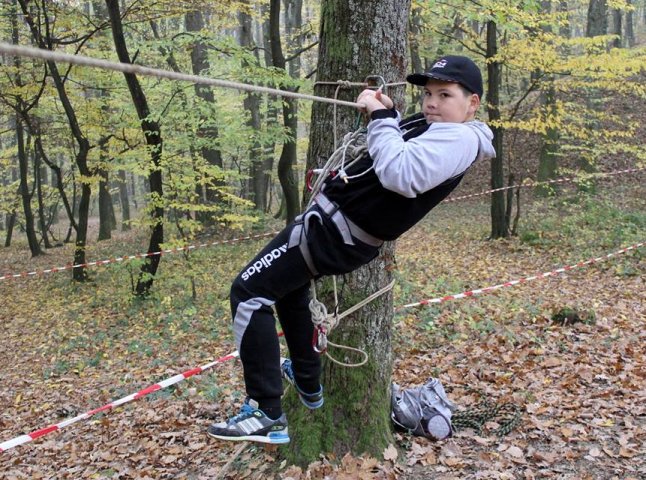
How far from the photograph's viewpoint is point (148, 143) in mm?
10805

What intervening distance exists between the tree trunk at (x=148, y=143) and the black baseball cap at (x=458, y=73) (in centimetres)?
811

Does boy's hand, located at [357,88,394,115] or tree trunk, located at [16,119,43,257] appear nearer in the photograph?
boy's hand, located at [357,88,394,115]

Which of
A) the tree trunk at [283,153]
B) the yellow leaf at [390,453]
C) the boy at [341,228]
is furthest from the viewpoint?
the tree trunk at [283,153]

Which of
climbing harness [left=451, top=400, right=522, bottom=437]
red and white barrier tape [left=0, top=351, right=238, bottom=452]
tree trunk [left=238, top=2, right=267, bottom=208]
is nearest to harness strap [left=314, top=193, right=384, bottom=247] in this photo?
climbing harness [left=451, top=400, right=522, bottom=437]

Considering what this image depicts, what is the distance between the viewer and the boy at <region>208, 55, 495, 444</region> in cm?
274

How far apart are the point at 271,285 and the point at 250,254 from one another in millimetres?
11571

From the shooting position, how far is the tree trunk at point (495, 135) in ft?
39.2

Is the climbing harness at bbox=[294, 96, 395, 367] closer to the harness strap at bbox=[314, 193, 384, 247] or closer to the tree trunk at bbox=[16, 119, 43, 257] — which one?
the harness strap at bbox=[314, 193, 384, 247]

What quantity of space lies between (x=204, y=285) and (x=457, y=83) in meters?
9.73

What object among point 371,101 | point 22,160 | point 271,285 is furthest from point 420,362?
point 22,160

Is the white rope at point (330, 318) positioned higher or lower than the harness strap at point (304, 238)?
lower

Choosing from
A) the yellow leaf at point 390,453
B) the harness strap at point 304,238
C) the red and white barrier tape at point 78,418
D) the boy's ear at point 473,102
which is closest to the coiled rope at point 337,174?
the harness strap at point 304,238

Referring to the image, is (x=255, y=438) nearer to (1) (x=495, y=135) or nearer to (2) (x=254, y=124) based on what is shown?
(1) (x=495, y=135)

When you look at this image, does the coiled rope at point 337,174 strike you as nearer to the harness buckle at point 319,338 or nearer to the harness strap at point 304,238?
the harness buckle at point 319,338
